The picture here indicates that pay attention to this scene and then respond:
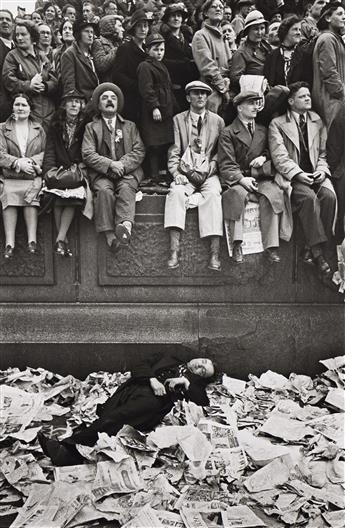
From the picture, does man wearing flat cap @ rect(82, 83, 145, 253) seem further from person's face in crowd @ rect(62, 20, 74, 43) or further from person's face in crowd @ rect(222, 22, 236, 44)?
person's face in crowd @ rect(222, 22, 236, 44)

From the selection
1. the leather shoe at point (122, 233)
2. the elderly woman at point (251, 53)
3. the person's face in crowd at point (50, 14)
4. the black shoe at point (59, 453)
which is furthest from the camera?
the person's face in crowd at point (50, 14)

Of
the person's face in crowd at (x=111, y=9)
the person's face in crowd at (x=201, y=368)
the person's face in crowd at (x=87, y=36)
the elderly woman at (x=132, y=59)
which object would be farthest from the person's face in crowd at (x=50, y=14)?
the person's face in crowd at (x=201, y=368)

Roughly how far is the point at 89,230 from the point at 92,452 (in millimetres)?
2119

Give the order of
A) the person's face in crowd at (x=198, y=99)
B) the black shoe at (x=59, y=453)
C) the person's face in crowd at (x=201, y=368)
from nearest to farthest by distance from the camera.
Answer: the black shoe at (x=59, y=453) → the person's face in crowd at (x=201, y=368) → the person's face in crowd at (x=198, y=99)

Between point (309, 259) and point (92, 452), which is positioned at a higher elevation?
point (309, 259)

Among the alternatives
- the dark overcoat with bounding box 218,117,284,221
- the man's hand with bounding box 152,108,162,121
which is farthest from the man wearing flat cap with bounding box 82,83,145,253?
the dark overcoat with bounding box 218,117,284,221

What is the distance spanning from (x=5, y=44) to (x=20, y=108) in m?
0.87

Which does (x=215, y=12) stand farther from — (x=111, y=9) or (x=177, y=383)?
(x=177, y=383)

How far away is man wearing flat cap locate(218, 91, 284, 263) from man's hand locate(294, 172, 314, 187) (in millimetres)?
196

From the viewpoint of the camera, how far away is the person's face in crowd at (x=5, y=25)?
18.6 feet

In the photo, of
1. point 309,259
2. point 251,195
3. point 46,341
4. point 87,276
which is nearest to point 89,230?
point 87,276

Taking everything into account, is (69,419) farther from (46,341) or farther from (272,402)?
(272,402)

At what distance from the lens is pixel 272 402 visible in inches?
195

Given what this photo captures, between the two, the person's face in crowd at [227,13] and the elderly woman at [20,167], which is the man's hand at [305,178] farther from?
the elderly woman at [20,167]
